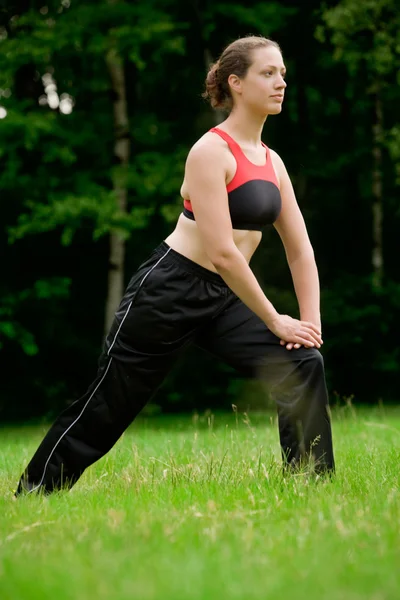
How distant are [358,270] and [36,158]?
7.66 meters

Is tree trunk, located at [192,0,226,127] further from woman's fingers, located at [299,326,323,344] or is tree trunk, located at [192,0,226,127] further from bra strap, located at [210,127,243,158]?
woman's fingers, located at [299,326,323,344]

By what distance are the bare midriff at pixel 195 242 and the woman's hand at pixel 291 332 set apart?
320 mm

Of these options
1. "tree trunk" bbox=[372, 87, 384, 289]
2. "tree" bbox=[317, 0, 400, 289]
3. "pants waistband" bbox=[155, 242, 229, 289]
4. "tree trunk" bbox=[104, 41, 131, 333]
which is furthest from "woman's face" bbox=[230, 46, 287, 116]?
"tree trunk" bbox=[372, 87, 384, 289]

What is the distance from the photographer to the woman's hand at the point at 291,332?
424 centimetres

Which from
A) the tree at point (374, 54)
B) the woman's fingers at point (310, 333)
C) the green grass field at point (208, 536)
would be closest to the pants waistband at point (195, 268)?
the woman's fingers at point (310, 333)

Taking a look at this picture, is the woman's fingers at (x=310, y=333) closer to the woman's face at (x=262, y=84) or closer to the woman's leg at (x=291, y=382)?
the woman's leg at (x=291, y=382)

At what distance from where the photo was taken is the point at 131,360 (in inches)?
172

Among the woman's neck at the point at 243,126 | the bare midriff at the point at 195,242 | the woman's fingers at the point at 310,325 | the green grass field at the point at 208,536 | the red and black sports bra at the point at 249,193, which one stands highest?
the woman's neck at the point at 243,126

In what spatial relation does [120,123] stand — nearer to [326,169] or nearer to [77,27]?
[77,27]

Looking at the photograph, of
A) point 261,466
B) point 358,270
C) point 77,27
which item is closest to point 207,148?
point 261,466

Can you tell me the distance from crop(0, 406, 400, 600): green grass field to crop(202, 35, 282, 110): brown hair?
1.80 m

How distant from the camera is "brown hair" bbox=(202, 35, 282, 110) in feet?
14.2

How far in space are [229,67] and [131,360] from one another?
4.75 feet

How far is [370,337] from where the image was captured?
60.2 ft
